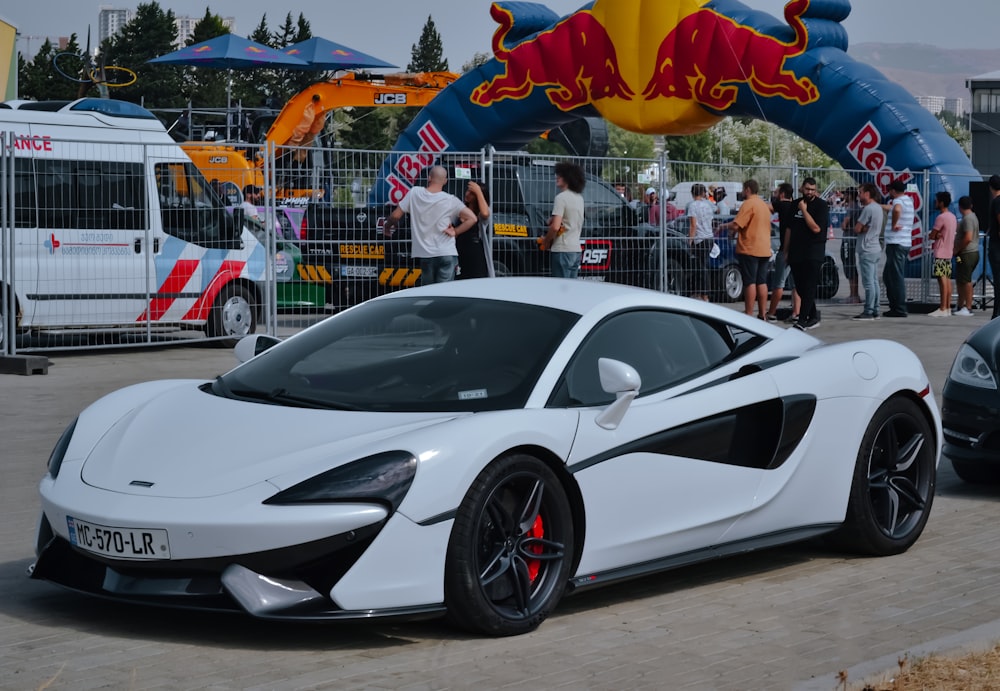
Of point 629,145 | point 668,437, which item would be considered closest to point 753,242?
point 668,437

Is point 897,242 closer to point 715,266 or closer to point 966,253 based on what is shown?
point 966,253

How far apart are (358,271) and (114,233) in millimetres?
2702

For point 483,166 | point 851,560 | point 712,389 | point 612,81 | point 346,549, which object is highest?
point 612,81

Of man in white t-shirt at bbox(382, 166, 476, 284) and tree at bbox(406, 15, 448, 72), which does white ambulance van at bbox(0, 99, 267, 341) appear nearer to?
man in white t-shirt at bbox(382, 166, 476, 284)

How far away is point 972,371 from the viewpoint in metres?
8.15

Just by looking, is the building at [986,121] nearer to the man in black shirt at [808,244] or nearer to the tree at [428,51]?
the tree at [428,51]

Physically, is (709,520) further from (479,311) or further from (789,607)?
(479,311)

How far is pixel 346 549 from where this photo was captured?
4660 mm

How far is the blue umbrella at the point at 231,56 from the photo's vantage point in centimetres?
3725

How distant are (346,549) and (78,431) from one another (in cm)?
145

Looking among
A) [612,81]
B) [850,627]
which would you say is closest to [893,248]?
[612,81]

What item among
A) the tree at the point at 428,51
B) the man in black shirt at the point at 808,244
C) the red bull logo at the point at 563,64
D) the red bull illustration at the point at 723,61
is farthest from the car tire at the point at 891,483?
the tree at the point at 428,51

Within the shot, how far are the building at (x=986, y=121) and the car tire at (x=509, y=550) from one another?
281ft

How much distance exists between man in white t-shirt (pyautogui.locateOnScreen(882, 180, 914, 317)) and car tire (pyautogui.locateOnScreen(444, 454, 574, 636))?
1568 centimetres
